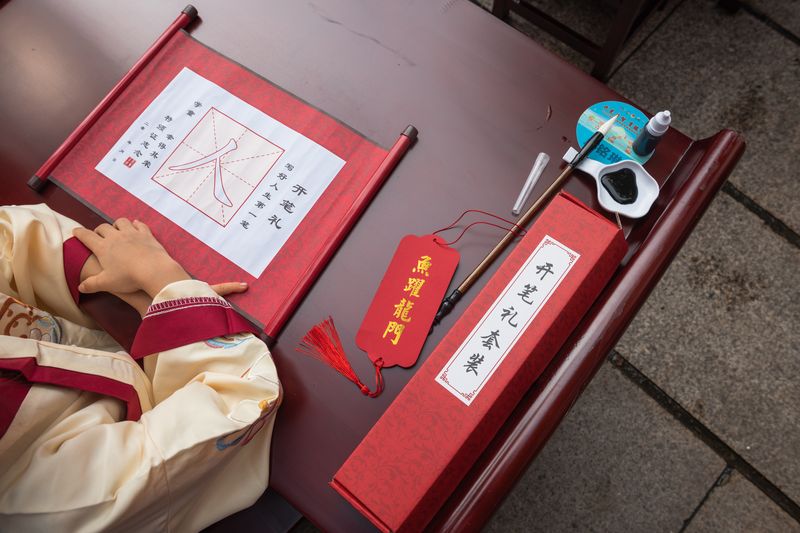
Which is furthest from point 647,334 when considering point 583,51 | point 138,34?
point 138,34

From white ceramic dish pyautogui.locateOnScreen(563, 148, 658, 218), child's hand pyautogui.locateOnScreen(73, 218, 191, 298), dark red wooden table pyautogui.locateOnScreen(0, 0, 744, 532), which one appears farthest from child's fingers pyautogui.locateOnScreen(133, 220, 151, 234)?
white ceramic dish pyautogui.locateOnScreen(563, 148, 658, 218)

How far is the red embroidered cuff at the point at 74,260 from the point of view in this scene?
0.86 meters

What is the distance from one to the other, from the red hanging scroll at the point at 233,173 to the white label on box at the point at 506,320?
0.91 ft

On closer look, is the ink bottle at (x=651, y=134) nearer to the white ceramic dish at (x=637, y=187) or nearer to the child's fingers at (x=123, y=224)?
the white ceramic dish at (x=637, y=187)

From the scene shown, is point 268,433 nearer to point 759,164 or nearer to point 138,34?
point 138,34

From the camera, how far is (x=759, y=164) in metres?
1.60

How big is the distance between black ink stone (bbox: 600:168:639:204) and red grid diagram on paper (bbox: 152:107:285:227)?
0.51 metres

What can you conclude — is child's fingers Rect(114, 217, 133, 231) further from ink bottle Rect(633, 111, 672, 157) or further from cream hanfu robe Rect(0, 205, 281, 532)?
ink bottle Rect(633, 111, 672, 157)

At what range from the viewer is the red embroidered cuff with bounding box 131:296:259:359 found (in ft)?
2.57

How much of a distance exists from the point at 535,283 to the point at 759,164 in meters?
1.31

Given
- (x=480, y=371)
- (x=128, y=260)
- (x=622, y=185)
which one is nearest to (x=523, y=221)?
(x=622, y=185)

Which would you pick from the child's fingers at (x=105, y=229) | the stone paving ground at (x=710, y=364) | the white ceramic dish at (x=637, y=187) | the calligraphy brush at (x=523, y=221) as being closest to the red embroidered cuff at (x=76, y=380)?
the child's fingers at (x=105, y=229)

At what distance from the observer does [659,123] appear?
77 centimetres

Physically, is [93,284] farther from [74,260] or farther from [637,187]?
[637,187]
